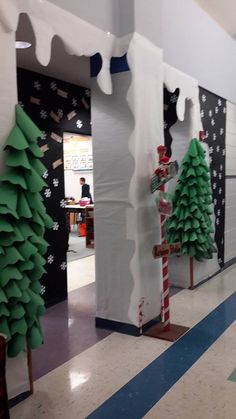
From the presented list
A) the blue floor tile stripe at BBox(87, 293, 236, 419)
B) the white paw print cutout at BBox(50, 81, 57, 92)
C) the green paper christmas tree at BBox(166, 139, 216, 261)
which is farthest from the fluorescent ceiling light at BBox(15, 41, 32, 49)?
the blue floor tile stripe at BBox(87, 293, 236, 419)

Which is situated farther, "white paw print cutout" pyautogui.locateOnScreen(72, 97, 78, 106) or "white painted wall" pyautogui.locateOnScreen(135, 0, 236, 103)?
"white paw print cutout" pyautogui.locateOnScreen(72, 97, 78, 106)

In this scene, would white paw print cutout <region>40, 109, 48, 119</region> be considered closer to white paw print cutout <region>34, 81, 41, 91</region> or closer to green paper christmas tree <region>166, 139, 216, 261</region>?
white paw print cutout <region>34, 81, 41, 91</region>

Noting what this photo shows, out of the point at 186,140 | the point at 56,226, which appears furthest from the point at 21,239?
the point at 186,140

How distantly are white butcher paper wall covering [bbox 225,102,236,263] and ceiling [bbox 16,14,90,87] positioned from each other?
2.74 m

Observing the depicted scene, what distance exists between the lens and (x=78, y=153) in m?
13.1

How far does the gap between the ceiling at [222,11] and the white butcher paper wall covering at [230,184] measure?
1.21 meters

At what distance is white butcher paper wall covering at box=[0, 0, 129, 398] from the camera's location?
2.43 m

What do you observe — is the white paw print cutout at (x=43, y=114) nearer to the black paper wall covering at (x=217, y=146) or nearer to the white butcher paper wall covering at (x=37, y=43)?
the white butcher paper wall covering at (x=37, y=43)

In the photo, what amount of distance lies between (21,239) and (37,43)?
4.57 ft

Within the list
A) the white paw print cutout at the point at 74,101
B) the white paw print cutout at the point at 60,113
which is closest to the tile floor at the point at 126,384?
the white paw print cutout at the point at 60,113

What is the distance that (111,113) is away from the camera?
12.3ft

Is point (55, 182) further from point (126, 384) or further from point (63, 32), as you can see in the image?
point (126, 384)

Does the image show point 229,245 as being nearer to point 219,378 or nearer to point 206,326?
point 206,326

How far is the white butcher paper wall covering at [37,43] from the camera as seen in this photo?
2.43 meters
